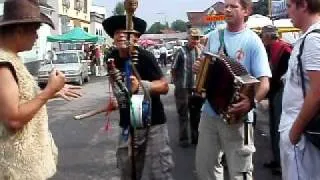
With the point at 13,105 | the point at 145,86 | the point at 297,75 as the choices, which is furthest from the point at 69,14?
the point at 13,105

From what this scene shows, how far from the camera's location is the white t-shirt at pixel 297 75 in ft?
10.5

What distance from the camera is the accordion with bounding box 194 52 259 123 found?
4.23 meters

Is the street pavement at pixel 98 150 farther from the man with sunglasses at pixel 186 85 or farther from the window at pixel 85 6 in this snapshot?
the window at pixel 85 6

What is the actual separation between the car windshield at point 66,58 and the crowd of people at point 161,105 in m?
22.4

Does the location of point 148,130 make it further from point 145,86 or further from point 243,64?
point 243,64

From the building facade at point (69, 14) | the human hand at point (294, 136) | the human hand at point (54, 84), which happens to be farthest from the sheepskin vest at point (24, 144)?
the building facade at point (69, 14)

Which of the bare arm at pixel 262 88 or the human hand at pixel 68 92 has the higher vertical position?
the human hand at pixel 68 92

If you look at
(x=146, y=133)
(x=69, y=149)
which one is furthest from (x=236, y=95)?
(x=69, y=149)

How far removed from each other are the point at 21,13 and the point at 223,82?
1.79 m

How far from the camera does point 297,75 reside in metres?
3.37

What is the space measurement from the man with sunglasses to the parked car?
50.8 feet

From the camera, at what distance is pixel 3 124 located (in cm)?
309

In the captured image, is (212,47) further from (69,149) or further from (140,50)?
(69,149)

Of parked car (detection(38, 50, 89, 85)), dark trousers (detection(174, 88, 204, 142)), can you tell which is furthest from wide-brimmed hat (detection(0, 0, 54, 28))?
parked car (detection(38, 50, 89, 85))
